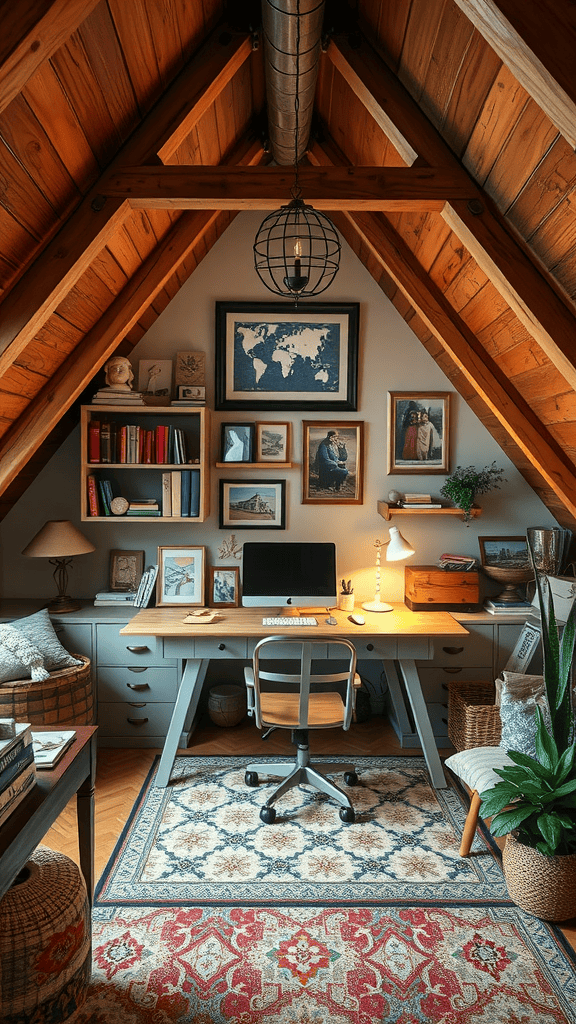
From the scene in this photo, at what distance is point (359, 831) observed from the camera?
9.93 feet

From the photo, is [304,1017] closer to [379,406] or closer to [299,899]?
[299,899]

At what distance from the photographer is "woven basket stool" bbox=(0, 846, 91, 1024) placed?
172 centimetres

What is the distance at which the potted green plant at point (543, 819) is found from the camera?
240cm

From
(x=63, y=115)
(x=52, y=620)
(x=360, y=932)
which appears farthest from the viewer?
(x=52, y=620)

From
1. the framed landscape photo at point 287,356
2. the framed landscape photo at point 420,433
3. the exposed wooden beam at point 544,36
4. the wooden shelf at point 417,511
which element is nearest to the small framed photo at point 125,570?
the framed landscape photo at point 287,356

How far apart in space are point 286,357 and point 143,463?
42.2 inches

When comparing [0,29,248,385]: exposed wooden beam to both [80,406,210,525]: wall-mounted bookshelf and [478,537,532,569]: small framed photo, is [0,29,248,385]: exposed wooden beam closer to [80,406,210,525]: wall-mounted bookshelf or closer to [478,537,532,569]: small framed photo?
[80,406,210,525]: wall-mounted bookshelf

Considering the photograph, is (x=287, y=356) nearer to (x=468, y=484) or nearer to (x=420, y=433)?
(x=420, y=433)

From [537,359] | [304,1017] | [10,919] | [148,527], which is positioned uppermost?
[537,359]

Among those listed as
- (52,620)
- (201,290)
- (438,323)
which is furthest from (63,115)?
(52,620)

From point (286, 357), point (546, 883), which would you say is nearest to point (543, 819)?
point (546, 883)

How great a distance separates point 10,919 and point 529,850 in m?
1.71

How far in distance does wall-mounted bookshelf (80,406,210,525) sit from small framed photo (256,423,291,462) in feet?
1.19

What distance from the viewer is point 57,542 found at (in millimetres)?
3807
